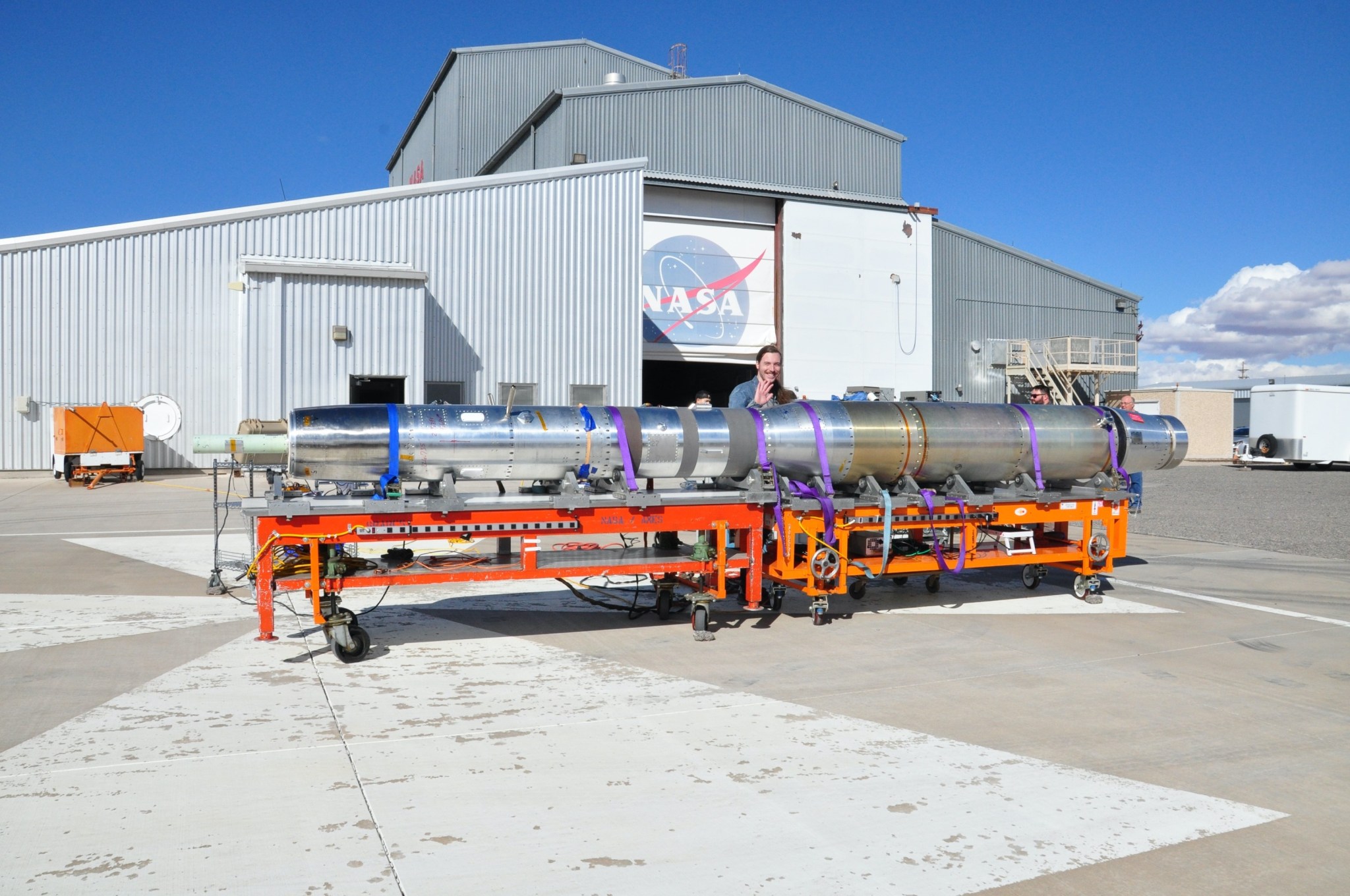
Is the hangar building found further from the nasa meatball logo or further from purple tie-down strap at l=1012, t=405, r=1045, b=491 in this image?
purple tie-down strap at l=1012, t=405, r=1045, b=491

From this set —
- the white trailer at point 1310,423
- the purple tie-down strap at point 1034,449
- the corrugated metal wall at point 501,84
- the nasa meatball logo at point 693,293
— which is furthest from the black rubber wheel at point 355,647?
the corrugated metal wall at point 501,84

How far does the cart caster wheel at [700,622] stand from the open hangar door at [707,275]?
63.3 feet

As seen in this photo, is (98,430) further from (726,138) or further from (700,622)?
(726,138)

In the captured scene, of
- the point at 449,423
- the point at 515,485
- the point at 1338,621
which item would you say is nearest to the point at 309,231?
the point at 515,485

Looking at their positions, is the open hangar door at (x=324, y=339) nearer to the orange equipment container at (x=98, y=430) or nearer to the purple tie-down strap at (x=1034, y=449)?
the orange equipment container at (x=98, y=430)

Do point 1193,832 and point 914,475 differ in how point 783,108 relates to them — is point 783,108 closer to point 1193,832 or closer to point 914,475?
point 914,475

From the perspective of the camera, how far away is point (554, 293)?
995 inches

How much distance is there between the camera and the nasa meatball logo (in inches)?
1062

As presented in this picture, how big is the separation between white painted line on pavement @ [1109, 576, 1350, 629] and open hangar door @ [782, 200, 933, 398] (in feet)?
57.6

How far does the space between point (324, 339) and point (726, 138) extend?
1420 centimetres

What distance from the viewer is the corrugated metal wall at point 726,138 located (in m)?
27.9

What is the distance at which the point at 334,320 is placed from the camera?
22.1m

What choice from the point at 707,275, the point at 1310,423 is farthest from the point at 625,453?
the point at 1310,423

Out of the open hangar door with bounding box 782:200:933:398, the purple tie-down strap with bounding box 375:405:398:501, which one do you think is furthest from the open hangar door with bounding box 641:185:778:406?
the purple tie-down strap with bounding box 375:405:398:501
